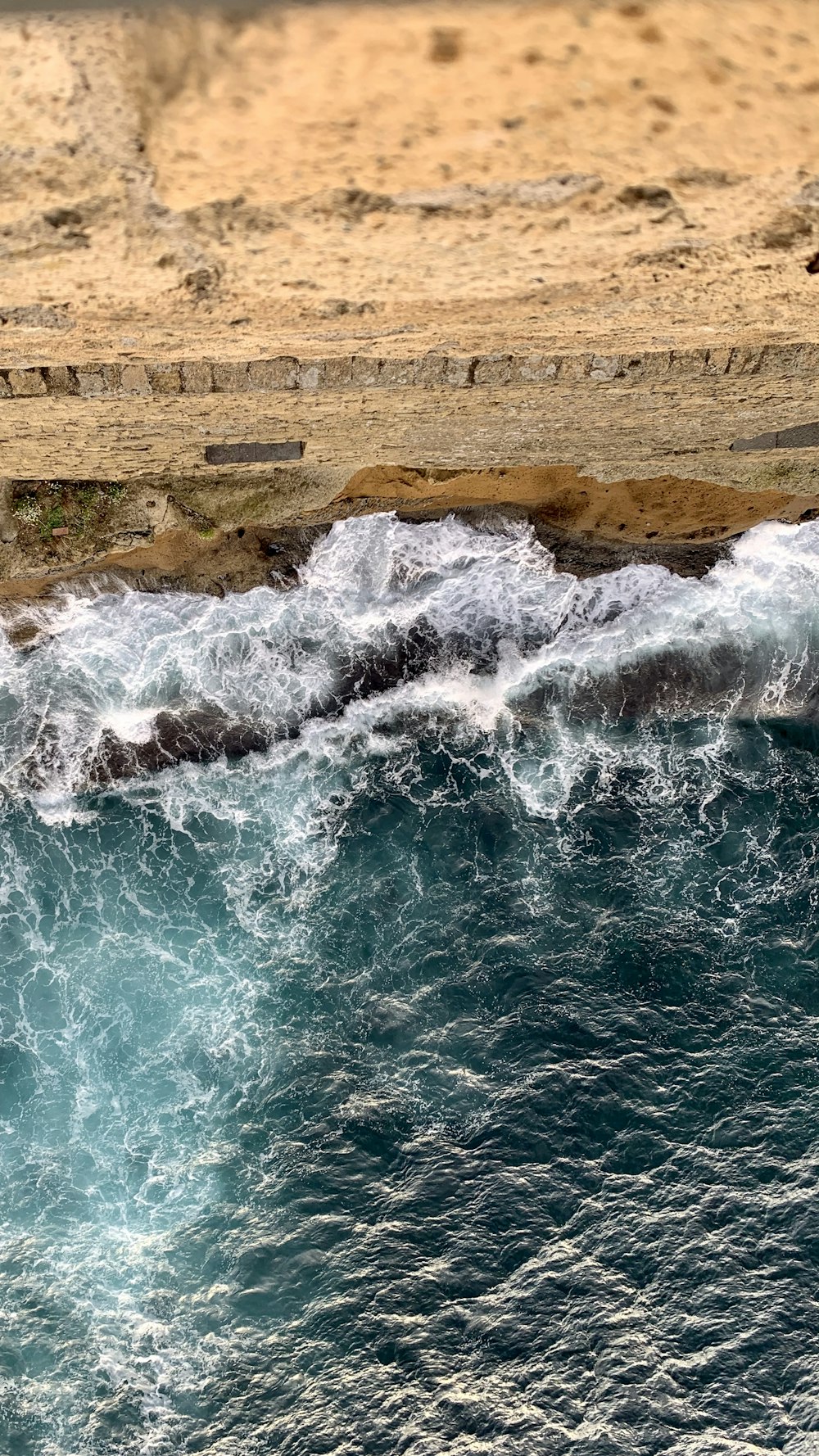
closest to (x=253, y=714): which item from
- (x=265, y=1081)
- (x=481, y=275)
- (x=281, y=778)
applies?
(x=281, y=778)

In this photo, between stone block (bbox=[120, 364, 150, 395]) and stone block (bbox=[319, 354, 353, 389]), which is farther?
stone block (bbox=[319, 354, 353, 389])

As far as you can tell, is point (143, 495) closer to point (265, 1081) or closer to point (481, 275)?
point (481, 275)

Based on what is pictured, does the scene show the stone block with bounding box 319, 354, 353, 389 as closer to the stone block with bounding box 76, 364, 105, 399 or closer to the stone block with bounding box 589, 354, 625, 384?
the stone block with bounding box 76, 364, 105, 399

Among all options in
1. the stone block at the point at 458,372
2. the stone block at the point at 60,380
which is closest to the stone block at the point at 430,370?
the stone block at the point at 458,372

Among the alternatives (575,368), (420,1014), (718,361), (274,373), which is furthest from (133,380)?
(420,1014)

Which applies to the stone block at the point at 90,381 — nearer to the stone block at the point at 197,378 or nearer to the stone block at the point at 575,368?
the stone block at the point at 197,378

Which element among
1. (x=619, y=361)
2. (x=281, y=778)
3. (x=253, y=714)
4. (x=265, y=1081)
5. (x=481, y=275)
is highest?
(x=481, y=275)

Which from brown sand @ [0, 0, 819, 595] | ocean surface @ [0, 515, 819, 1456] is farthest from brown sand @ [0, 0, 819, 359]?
ocean surface @ [0, 515, 819, 1456]
